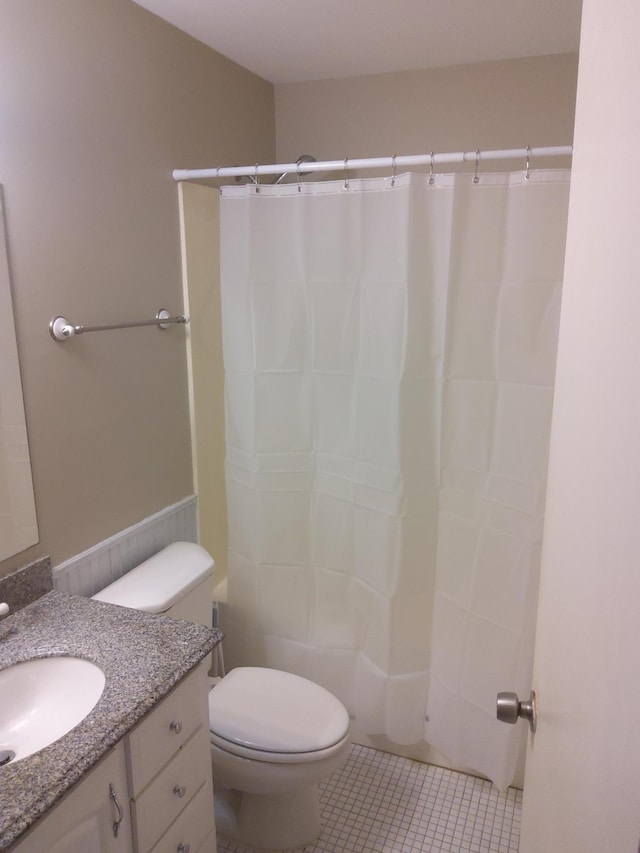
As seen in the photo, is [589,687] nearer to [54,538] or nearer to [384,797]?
[54,538]

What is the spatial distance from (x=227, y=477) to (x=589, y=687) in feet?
6.05

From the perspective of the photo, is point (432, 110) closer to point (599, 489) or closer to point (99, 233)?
point (99, 233)

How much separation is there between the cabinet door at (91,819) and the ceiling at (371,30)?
1.98 meters

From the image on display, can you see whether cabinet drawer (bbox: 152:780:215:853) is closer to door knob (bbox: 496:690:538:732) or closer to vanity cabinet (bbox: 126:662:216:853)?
vanity cabinet (bbox: 126:662:216:853)

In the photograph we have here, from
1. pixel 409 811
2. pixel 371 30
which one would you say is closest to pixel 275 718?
pixel 409 811

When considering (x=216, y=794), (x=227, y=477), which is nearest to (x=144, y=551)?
(x=227, y=477)

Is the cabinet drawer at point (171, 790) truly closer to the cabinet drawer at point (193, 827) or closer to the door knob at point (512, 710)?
the cabinet drawer at point (193, 827)

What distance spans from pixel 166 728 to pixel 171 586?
0.56 m

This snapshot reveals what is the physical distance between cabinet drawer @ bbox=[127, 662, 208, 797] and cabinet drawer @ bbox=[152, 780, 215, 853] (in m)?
0.19

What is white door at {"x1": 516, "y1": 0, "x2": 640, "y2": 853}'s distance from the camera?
0.50m

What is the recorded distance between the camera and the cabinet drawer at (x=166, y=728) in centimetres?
131

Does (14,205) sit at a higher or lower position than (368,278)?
higher

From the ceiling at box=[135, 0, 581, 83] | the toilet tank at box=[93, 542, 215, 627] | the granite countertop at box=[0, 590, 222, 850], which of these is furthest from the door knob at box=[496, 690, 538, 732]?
the ceiling at box=[135, 0, 581, 83]

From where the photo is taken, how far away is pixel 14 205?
1557 mm
